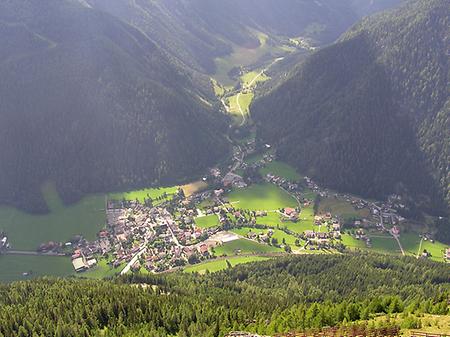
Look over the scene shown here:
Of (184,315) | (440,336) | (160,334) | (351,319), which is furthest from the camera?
(184,315)

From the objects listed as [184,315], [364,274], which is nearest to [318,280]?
[364,274]

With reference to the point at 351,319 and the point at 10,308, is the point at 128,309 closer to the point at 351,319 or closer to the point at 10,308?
the point at 10,308

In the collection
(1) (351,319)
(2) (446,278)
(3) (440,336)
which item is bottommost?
(2) (446,278)

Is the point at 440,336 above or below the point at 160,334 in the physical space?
above

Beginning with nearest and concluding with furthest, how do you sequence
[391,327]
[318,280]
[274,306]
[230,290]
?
[391,327], [274,306], [230,290], [318,280]

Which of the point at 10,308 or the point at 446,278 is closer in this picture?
the point at 10,308

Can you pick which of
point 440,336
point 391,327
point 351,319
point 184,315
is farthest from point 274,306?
point 440,336
